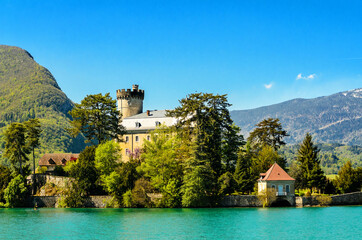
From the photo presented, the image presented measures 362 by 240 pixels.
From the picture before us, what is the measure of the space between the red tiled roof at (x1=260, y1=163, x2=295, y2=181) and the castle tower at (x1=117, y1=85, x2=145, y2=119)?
34552 millimetres

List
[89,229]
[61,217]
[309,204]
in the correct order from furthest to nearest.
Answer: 1. [309,204]
2. [61,217]
3. [89,229]

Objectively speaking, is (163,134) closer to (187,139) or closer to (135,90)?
(187,139)

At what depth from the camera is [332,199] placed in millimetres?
65938

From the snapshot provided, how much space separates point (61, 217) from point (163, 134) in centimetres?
2195

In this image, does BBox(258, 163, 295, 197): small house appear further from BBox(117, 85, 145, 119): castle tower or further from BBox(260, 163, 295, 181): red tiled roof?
BBox(117, 85, 145, 119): castle tower

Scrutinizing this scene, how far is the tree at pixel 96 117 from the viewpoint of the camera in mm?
75250

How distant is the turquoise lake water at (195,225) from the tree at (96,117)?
2107cm

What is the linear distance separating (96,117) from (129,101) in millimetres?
17780

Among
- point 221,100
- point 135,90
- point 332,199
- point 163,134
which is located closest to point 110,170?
Result: point 163,134

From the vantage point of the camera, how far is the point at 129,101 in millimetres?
93125

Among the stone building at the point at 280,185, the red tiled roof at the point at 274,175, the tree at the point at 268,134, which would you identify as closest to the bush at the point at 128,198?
the stone building at the point at 280,185

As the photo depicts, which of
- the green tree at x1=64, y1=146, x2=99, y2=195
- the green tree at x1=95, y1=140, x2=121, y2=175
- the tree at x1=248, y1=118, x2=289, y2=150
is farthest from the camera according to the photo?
the tree at x1=248, y1=118, x2=289, y2=150

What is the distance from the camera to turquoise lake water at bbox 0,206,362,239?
39344 mm

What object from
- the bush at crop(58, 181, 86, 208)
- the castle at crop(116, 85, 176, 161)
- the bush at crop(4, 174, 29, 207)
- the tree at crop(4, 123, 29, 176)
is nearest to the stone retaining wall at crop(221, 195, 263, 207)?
the bush at crop(58, 181, 86, 208)
